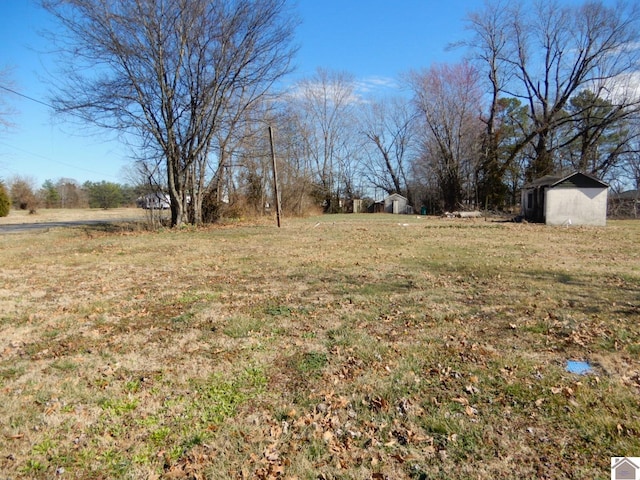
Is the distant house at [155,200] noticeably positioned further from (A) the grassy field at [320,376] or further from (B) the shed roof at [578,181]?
(B) the shed roof at [578,181]

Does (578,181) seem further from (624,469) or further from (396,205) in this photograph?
(396,205)

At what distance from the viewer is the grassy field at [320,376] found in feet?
7.00

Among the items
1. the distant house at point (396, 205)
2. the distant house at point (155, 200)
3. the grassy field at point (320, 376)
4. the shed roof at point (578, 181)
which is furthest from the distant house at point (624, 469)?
the distant house at point (396, 205)

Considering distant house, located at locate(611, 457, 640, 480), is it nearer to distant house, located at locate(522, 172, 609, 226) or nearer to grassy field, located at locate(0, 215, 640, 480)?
grassy field, located at locate(0, 215, 640, 480)

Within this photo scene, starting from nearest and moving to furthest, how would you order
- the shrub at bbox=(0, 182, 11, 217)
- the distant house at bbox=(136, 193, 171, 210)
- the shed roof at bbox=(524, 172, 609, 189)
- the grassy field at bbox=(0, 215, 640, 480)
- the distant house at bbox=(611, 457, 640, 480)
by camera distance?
the distant house at bbox=(611, 457, 640, 480)
the grassy field at bbox=(0, 215, 640, 480)
the distant house at bbox=(136, 193, 171, 210)
the shed roof at bbox=(524, 172, 609, 189)
the shrub at bbox=(0, 182, 11, 217)

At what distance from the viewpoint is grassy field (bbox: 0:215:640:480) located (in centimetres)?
213

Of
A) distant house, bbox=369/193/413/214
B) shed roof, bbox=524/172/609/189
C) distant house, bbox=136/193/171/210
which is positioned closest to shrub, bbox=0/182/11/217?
distant house, bbox=136/193/171/210

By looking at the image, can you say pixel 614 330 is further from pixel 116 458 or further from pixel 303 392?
pixel 116 458

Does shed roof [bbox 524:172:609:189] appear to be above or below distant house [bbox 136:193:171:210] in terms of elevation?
above

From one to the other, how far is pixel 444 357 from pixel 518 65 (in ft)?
111

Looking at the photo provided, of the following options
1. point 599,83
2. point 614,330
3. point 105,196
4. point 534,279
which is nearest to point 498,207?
point 599,83

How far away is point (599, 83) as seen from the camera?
28.0m

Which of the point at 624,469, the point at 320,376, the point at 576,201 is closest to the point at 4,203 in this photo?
the point at 320,376

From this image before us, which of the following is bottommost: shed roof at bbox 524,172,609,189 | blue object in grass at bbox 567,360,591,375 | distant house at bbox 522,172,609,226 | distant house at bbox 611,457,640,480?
distant house at bbox 611,457,640,480
